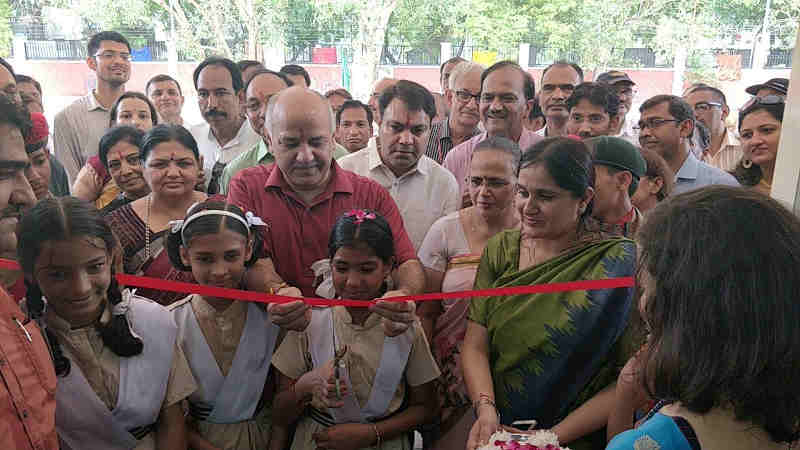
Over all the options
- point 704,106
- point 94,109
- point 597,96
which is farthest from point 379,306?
point 704,106

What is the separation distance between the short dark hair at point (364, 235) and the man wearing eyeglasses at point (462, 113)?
2496 mm

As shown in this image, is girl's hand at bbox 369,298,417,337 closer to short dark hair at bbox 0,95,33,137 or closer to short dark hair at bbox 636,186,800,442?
short dark hair at bbox 636,186,800,442

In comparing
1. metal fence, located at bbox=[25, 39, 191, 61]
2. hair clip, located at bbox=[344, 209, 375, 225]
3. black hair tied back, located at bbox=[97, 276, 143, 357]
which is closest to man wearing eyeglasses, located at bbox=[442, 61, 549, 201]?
hair clip, located at bbox=[344, 209, 375, 225]

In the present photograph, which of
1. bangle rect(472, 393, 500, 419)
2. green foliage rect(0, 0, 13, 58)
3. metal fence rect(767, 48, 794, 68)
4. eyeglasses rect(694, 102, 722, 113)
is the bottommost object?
bangle rect(472, 393, 500, 419)

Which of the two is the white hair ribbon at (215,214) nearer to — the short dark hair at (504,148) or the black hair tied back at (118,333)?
the black hair tied back at (118,333)

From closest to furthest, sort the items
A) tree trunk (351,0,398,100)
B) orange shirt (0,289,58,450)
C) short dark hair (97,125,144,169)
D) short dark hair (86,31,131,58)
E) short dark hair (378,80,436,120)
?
orange shirt (0,289,58,450), short dark hair (97,125,144,169), short dark hair (378,80,436,120), short dark hair (86,31,131,58), tree trunk (351,0,398,100)

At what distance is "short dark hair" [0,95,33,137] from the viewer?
6.70 ft

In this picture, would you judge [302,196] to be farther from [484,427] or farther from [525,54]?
[525,54]

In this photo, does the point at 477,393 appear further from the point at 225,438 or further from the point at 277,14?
the point at 277,14

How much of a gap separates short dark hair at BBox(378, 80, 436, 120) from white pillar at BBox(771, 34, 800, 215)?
1981 mm

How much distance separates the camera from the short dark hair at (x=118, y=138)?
126 inches

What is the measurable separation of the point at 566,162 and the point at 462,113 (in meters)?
2.63

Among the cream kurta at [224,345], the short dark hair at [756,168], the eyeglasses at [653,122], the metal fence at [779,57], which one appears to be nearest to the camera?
the cream kurta at [224,345]

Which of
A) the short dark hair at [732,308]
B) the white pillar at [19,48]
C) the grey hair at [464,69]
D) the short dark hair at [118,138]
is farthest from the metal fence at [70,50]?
the short dark hair at [732,308]
